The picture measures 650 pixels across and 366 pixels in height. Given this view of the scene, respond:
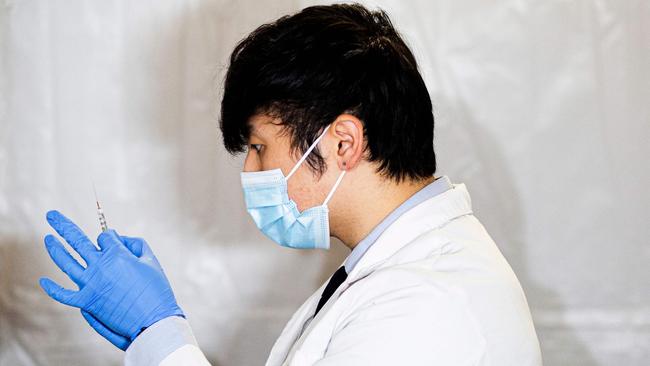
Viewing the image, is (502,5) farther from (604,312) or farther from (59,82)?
(59,82)

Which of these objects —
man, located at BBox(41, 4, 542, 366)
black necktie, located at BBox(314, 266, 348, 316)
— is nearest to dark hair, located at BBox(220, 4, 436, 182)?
man, located at BBox(41, 4, 542, 366)

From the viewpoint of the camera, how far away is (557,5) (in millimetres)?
1870

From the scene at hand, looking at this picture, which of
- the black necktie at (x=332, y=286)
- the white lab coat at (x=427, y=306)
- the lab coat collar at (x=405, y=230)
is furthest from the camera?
the black necktie at (x=332, y=286)

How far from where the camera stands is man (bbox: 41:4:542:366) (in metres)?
A: 1.06

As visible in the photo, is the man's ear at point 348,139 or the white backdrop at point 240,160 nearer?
the man's ear at point 348,139

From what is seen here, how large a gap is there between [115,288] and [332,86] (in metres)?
0.41

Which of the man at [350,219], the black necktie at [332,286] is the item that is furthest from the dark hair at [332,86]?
the black necktie at [332,286]

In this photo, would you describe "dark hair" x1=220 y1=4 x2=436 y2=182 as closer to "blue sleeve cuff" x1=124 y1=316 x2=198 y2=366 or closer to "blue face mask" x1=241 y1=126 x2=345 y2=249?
"blue face mask" x1=241 y1=126 x2=345 y2=249

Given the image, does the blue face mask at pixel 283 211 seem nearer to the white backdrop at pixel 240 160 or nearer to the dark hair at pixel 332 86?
the dark hair at pixel 332 86

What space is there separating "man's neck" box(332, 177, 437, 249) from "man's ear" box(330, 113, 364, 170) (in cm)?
5

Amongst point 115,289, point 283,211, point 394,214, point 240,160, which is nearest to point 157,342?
point 115,289

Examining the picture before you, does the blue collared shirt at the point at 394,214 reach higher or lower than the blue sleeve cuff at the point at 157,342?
higher

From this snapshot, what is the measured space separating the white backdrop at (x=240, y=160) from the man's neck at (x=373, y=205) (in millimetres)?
708

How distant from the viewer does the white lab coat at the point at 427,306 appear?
1.04 m
